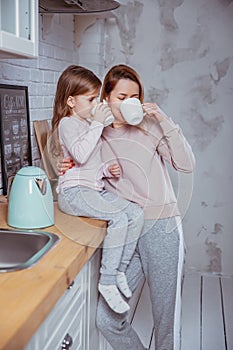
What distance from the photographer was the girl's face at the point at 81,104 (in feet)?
5.63

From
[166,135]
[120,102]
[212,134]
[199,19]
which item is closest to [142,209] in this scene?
[166,135]

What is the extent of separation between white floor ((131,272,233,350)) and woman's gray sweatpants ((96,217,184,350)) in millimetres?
585

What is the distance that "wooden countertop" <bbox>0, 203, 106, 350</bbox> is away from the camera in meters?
0.85

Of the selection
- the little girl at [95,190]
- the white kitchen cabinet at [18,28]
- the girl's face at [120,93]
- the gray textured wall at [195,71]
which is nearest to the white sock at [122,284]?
the little girl at [95,190]

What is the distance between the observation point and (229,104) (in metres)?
2.96

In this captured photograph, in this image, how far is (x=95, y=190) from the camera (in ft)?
5.31

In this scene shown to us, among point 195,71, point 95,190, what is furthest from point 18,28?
point 195,71

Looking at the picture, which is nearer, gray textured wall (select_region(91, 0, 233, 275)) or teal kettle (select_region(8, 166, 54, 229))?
teal kettle (select_region(8, 166, 54, 229))

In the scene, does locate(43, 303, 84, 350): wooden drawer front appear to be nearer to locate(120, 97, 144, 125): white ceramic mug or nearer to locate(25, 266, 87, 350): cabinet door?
locate(25, 266, 87, 350): cabinet door

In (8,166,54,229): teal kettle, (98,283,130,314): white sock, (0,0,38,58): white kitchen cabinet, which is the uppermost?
(0,0,38,58): white kitchen cabinet

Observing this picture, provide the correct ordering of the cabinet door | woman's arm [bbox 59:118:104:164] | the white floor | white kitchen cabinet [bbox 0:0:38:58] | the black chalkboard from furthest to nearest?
the white floor < the black chalkboard < woman's arm [bbox 59:118:104:164] < white kitchen cabinet [bbox 0:0:38:58] < the cabinet door

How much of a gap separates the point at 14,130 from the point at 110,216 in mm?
635

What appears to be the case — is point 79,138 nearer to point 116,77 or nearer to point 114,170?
point 114,170

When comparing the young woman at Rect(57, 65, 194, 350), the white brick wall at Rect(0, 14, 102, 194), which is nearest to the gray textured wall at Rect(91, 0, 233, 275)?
the white brick wall at Rect(0, 14, 102, 194)
